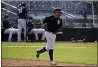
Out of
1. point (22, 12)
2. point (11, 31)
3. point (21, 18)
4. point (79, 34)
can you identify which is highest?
point (22, 12)

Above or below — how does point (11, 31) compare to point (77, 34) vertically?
above

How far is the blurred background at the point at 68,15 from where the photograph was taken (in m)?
22.4

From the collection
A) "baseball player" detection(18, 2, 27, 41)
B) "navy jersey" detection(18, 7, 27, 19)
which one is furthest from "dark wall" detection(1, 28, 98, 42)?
"navy jersey" detection(18, 7, 27, 19)

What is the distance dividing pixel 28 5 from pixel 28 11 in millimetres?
397

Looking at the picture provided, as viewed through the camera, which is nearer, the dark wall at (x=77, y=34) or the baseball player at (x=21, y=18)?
the baseball player at (x=21, y=18)

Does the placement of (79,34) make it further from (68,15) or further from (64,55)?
(64,55)

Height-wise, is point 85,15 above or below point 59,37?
above

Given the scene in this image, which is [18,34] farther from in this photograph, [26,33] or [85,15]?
[85,15]

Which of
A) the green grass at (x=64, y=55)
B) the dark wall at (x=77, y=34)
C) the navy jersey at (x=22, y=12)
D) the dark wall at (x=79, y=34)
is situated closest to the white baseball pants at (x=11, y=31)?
the dark wall at (x=77, y=34)

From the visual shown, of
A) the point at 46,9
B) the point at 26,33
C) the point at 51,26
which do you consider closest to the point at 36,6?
the point at 46,9

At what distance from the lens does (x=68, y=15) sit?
22.8 metres

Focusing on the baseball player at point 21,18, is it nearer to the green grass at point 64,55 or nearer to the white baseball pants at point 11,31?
the white baseball pants at point 11,31

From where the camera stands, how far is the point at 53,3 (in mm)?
22453

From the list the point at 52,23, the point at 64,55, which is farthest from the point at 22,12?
the point at 52,23
